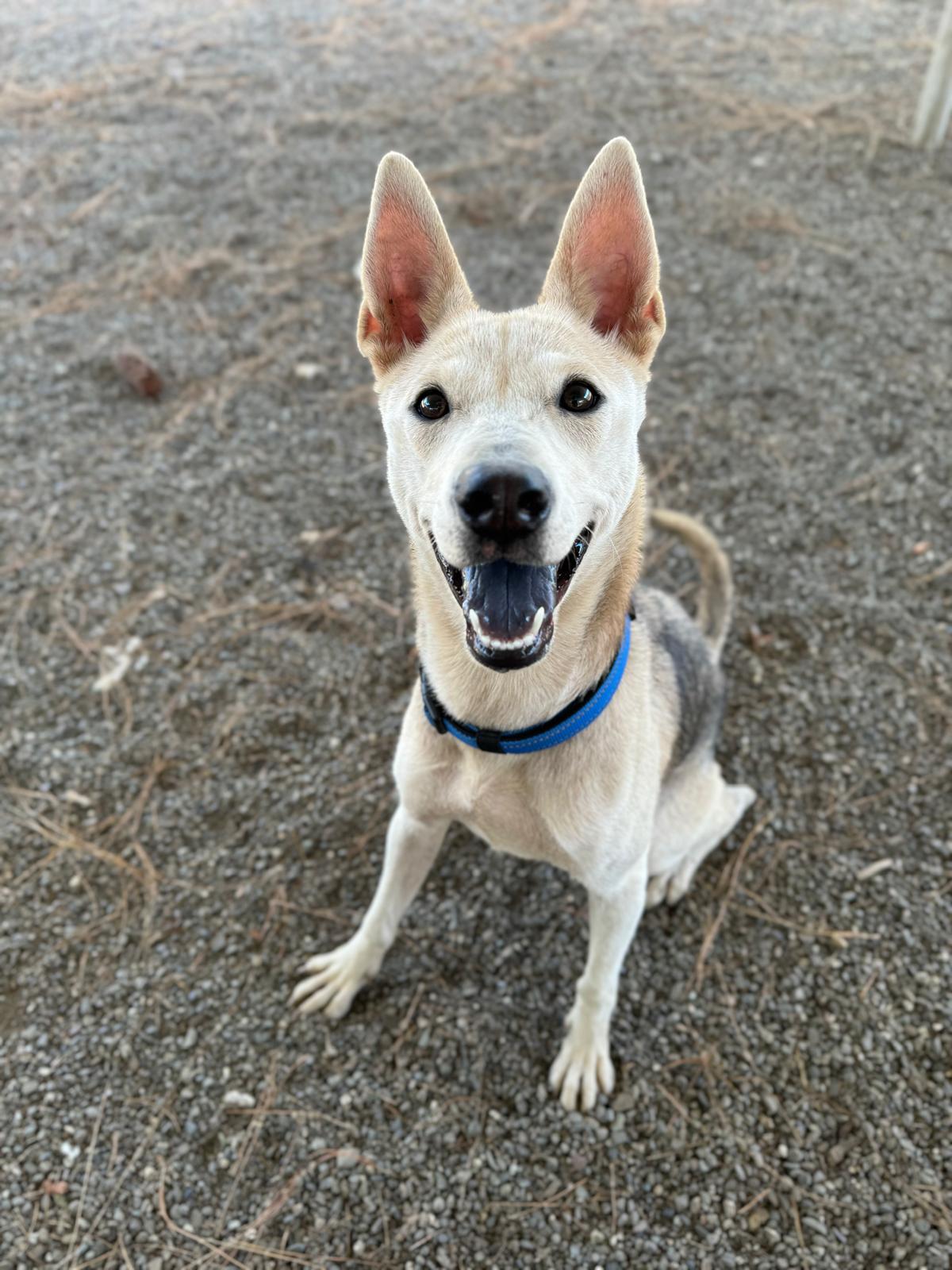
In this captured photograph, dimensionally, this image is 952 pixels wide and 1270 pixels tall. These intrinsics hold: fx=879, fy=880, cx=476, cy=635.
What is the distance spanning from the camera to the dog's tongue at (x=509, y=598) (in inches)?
77.7

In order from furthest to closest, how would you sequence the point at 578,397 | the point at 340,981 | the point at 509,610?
1. the point at 340,981
2. the point at 578,397
3. the point at 509,610

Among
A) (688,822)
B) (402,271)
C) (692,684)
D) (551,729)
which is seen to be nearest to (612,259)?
(402,271)

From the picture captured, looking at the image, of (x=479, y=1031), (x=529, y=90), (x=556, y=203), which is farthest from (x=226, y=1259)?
(x=529, y=90)

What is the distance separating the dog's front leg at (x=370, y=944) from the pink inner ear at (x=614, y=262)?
1.66m

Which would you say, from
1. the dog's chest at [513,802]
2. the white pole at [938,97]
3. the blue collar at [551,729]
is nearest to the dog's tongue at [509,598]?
the blue collar at [551,729]

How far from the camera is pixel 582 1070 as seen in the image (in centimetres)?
285

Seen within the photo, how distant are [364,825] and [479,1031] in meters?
0.93

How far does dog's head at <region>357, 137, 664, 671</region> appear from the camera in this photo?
1.87 meters

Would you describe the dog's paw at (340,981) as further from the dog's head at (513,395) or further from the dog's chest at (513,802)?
the dog's head at (513,395)

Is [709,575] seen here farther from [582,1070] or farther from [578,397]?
[582,1070]

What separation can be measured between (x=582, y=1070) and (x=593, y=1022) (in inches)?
6.2

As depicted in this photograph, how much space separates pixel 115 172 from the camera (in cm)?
749

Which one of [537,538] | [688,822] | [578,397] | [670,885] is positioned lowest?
[670,885]

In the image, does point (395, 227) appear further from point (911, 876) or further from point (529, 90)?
point (529, 90)
